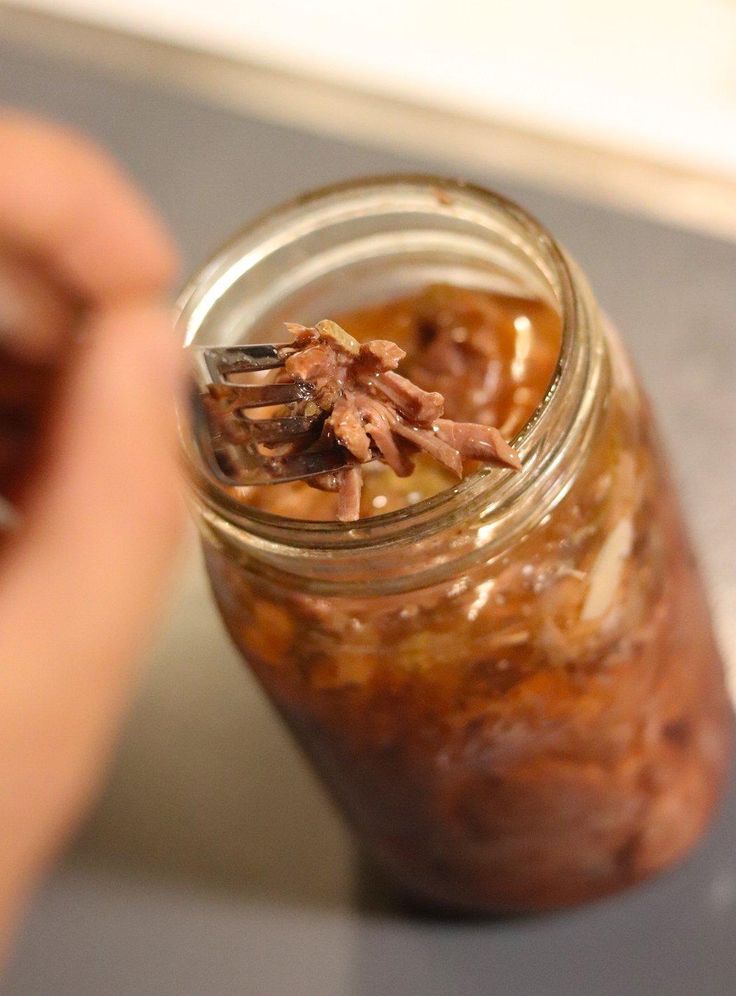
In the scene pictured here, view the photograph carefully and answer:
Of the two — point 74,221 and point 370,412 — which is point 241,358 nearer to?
point 370,412

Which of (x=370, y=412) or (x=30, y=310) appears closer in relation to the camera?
(x=370, y=412)

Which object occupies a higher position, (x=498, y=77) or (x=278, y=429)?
(x=498, y=77)

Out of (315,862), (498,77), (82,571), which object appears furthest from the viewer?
(498,77)

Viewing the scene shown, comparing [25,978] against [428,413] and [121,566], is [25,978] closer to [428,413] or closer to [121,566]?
[121,566]

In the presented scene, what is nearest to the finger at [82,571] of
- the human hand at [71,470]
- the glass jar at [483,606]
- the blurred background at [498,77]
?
the human hand at [71,470]

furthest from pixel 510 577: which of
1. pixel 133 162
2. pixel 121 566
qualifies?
pixel 133 162

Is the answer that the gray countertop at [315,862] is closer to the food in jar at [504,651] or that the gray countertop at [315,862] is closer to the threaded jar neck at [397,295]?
the food in jar at [504,651]

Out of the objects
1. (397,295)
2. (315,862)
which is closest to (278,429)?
(397,295)

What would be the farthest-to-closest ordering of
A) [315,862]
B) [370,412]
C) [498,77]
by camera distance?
1. [498,77]
2. [315,862]
3. [370,412]
